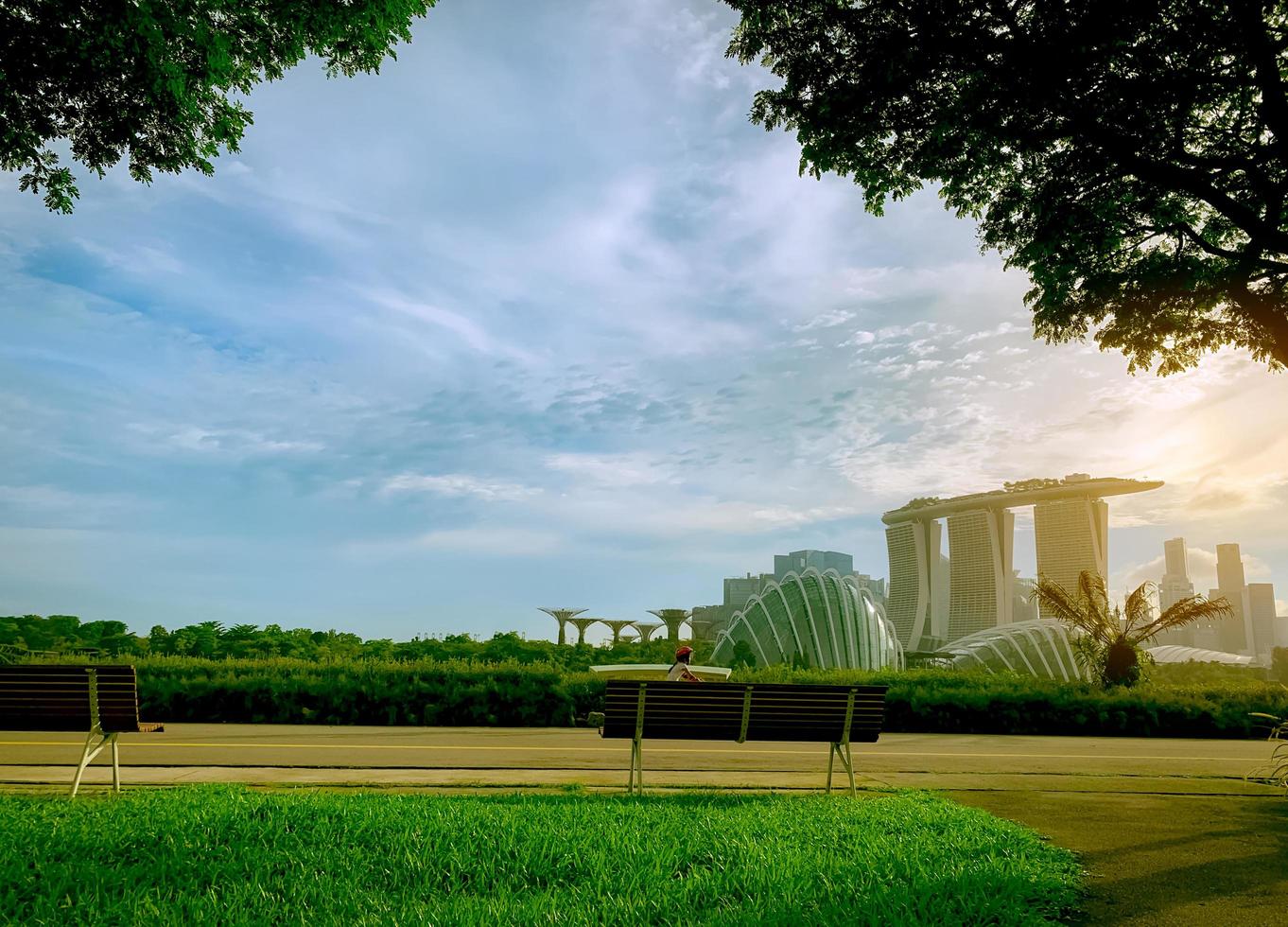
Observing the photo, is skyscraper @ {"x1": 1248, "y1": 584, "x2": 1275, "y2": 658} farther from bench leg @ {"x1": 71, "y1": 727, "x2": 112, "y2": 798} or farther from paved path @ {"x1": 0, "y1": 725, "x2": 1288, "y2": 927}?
bench leg @ {"x1": 71, "y1": 727, "x2": 112, "y2": 798}

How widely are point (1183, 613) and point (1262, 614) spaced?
218 metres

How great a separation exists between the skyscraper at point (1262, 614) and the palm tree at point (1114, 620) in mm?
207705

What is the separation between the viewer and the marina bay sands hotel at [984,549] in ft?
381

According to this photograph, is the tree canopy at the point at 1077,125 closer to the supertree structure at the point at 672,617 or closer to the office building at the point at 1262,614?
the supertree structure at the point at 672,617

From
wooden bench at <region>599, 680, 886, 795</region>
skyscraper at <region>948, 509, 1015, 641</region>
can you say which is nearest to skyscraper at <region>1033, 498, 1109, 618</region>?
skyscraper at <region>948, 509, 1015, 641</region>

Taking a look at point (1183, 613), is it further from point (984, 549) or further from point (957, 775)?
point (984, 549)

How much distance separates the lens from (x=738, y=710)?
7180 millimetres

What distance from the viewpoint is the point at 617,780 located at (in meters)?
7.62

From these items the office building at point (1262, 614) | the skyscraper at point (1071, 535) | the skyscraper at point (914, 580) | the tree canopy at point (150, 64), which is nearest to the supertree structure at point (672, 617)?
the tree canopy at point (150, 64)

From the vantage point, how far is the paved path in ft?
16.5

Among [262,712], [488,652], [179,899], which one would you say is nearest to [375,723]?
[262,712]

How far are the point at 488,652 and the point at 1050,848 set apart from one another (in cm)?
1349

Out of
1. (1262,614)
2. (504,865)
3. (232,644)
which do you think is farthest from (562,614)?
(1262,614)

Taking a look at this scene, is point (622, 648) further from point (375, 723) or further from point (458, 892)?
point (458, 892)
